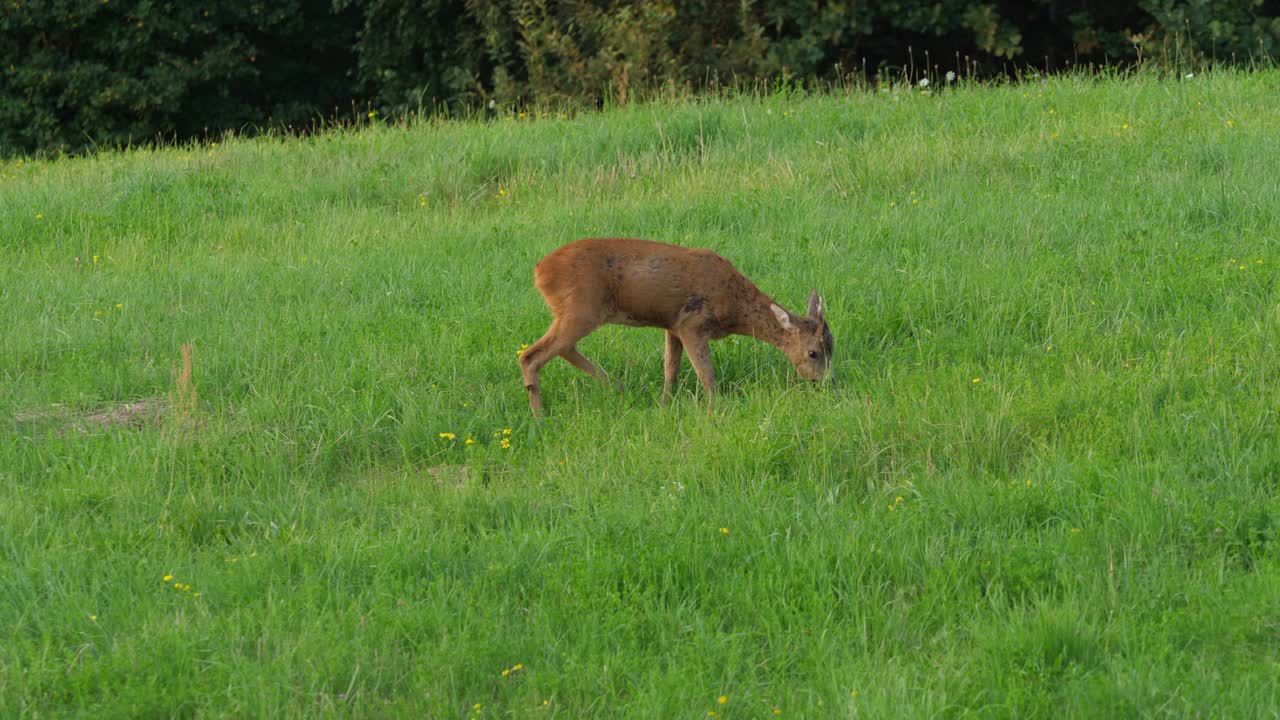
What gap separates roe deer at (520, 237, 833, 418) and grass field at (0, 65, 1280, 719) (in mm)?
245

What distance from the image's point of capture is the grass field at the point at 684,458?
484 cm

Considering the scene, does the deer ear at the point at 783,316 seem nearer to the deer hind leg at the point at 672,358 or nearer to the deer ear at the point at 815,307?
the deer ear at the point at 815,307

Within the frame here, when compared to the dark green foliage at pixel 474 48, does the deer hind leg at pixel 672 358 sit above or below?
below

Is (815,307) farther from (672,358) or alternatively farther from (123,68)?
(123,68)

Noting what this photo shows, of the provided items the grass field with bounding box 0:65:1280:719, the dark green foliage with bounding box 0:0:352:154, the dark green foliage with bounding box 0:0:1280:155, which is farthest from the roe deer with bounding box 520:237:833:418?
the dark green foliage with bounding box 0:0:352:154

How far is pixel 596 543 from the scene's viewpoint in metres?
5.78

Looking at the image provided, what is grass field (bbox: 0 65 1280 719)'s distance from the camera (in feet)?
15.9

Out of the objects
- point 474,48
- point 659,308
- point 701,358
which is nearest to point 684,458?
point 701,358

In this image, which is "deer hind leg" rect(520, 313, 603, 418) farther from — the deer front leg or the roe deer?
the deer front leg

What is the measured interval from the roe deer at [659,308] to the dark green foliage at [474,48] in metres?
10.7

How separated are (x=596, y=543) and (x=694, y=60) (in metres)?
16.0

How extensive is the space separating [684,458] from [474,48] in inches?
732

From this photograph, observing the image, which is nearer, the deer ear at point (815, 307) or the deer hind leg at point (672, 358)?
the deer ear at point (815, 307)

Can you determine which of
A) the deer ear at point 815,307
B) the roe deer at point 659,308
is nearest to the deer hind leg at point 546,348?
the roe deer at point 659,308
